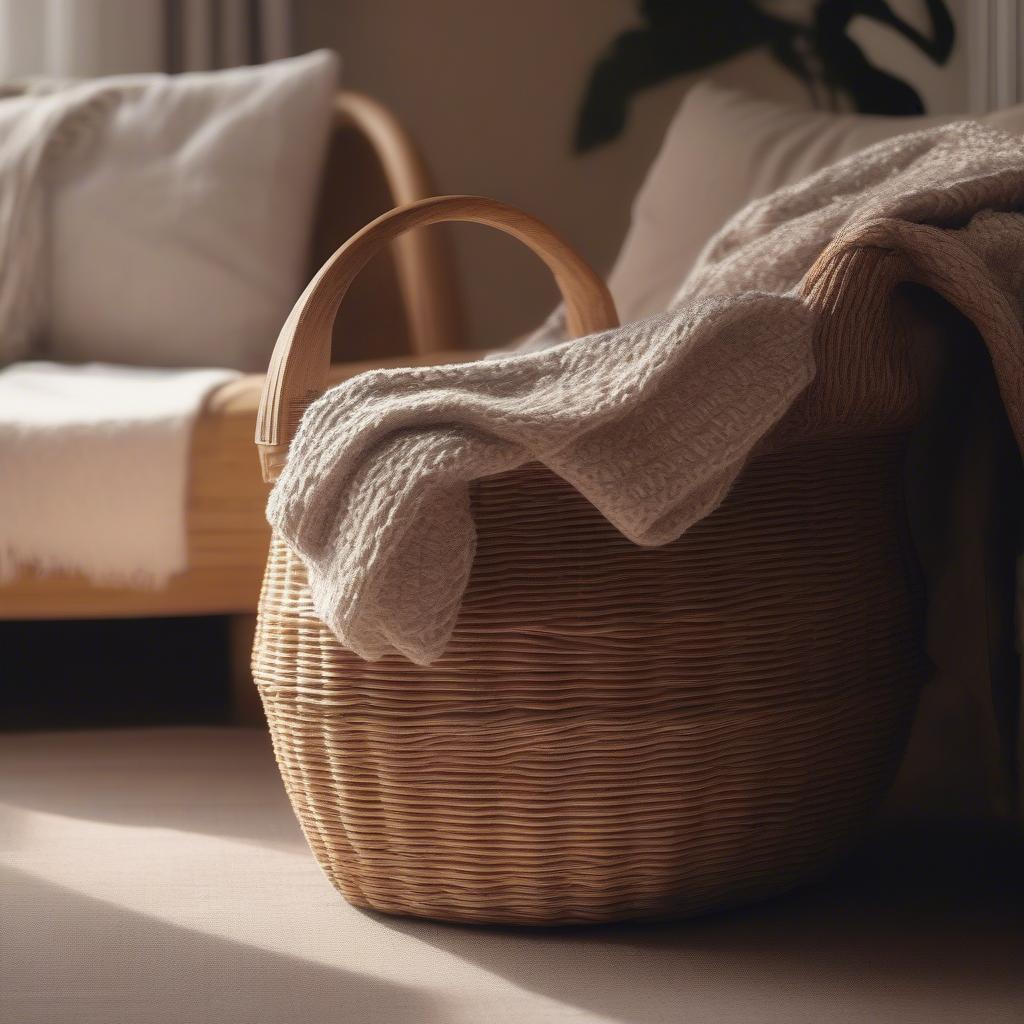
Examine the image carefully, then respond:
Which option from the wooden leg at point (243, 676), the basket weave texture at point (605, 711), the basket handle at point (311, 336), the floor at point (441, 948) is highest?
the basket handle at point (311, 336)

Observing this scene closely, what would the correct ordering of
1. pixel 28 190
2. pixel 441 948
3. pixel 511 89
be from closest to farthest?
pixel 441 948
pixel 28 190
pixel 511 89

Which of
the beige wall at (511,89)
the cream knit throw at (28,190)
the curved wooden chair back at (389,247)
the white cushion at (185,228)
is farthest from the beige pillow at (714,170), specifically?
the beige wall at (511,89)

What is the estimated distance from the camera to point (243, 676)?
1539mm

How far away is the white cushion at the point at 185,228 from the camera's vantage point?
186 centimetres

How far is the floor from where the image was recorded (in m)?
0.79

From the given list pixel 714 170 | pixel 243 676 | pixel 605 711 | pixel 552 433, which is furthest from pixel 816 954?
pixel 714 170

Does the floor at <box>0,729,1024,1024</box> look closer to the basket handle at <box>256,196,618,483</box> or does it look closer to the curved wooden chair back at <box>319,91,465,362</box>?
the basket handle at <box>256,196,618,483</box>

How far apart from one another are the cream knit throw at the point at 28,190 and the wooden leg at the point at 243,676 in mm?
580

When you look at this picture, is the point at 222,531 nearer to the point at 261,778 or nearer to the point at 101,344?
the point at 261,778

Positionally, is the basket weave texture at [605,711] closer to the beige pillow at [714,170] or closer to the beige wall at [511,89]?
the beige pillow at [714,170]

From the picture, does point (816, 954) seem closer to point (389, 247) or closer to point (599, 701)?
point (599, 701)

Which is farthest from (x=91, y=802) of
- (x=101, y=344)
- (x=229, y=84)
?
(x=229, y=84)

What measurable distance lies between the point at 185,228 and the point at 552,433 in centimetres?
124

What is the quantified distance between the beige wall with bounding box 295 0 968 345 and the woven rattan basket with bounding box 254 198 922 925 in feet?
5.66
